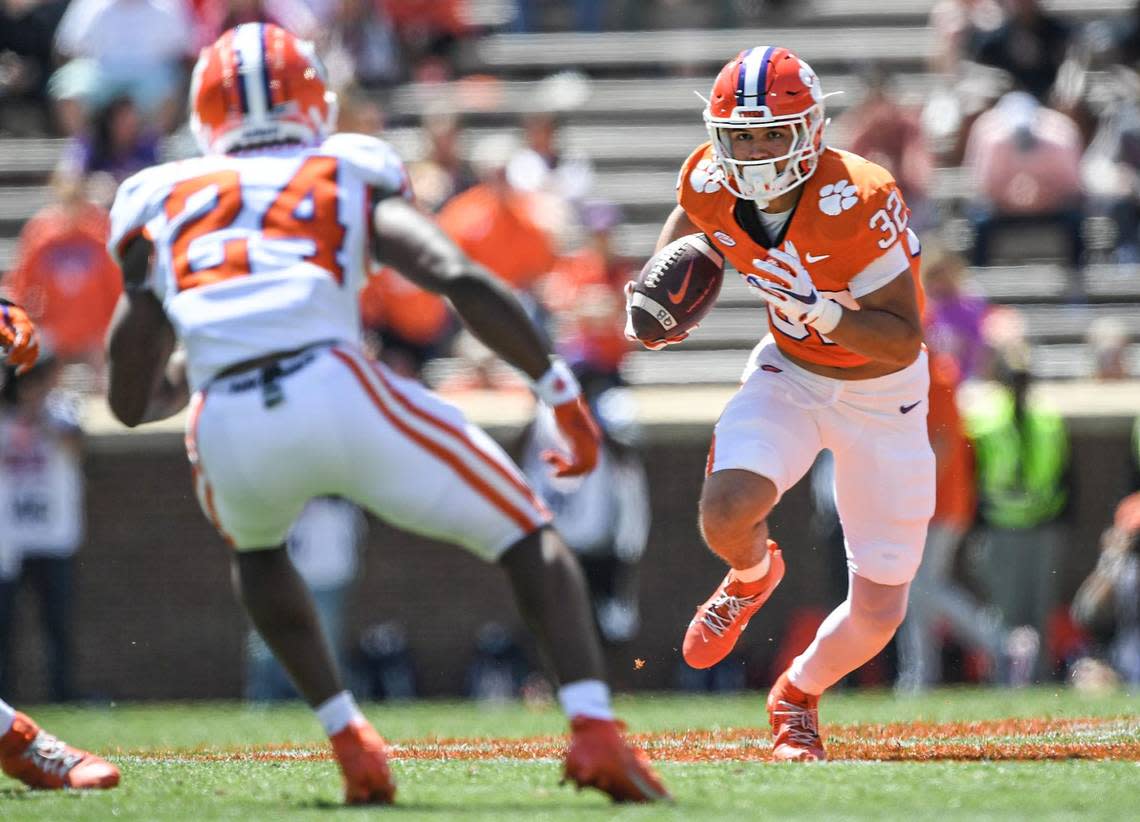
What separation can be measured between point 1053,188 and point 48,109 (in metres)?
7.26

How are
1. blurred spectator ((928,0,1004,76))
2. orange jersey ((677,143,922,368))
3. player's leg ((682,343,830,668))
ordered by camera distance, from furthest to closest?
blurred spectator ((928,0,1004,76))
player's leg ((682,343,830,668))
orange jersey ((677,143,922,368))

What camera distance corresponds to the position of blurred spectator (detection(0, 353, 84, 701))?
37.3 feet

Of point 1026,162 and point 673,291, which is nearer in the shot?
point 673,291

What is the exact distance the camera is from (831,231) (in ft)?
19.3

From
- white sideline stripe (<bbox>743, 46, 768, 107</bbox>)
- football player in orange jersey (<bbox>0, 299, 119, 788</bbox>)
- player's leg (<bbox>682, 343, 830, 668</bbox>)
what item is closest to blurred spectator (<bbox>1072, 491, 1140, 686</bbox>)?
player's leg (<bbox>682, 343, 830, 668</bbox>)

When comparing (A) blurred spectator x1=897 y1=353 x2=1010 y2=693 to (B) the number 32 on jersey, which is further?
(A) blurred spectator x1=897 y1=353 x2=1010 y2=693

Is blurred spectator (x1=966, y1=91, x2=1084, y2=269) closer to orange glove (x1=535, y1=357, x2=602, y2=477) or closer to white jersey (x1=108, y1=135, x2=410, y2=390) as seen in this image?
white jersey (x1=108, y1=135, x2=410, y2=390)

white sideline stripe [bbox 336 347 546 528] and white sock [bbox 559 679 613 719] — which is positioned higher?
white sideline stripe [bbox 336 347 546 528]

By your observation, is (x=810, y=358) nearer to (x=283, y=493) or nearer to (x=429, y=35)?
(x=283, y=493)

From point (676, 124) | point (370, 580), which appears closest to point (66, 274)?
point (370, 580)

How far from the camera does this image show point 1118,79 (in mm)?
14477

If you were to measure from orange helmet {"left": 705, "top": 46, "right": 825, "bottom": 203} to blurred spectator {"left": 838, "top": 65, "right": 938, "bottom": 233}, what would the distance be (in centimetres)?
748

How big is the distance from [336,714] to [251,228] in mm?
1153

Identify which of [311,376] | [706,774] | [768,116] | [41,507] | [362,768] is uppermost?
[768,116]
